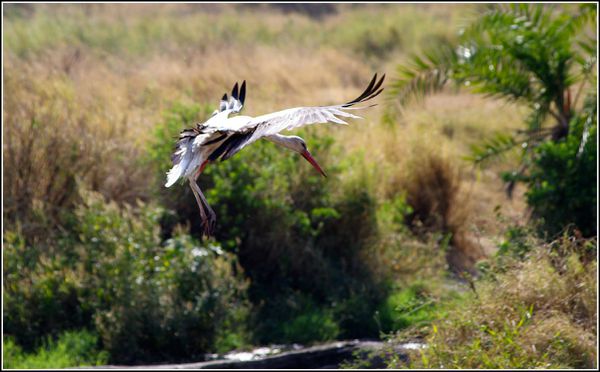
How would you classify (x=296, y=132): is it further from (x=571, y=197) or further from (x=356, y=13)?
(x=356, y=13)

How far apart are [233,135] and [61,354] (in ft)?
19.0

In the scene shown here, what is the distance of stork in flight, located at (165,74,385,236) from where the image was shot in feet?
14.3

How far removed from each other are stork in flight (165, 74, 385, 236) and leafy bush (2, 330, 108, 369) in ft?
16.1

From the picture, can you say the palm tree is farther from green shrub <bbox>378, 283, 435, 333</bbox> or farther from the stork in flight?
the stork in flight

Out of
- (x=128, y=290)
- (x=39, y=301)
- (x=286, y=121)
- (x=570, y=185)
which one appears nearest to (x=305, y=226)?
(x=128, y=290)

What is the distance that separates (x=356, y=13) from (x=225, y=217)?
803 inches

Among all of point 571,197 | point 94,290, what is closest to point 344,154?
point 571,197

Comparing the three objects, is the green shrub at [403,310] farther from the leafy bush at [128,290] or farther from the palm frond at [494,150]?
the palm frond at [494,150]

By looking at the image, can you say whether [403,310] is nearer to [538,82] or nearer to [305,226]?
[305,226]

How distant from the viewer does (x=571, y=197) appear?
10.5 metres

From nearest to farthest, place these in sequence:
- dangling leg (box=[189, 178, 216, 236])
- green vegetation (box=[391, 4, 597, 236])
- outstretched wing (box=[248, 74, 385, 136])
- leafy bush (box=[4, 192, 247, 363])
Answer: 1. outstretched wing (box=[248, 74, 385, 136])
2. dangling leg (box=[189, 178, 216, 236])
3. leafy bush (box=[4, 192, 247, 363])
4. green vegetation (box=[391, 4, 597, 236])

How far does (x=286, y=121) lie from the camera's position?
14.3 feet

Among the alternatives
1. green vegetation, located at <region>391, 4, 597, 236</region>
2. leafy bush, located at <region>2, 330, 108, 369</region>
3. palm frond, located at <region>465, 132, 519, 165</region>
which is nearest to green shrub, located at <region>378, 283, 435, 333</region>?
green vegetation, located at <region>391, 4, 597, 236</region>

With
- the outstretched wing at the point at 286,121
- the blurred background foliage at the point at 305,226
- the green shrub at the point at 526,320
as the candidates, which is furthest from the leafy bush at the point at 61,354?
the outstretched wing at the point at 286,121
